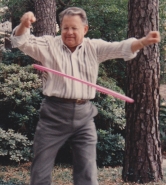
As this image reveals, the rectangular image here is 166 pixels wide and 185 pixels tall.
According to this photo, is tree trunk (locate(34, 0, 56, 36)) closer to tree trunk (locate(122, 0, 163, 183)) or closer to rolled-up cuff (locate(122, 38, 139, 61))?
tree trunk (locate(122, 0, 163, 183))

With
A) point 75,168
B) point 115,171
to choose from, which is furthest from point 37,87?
point 75,168

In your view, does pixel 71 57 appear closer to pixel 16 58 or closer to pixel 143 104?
pixel 143 104

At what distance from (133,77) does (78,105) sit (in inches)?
73.2

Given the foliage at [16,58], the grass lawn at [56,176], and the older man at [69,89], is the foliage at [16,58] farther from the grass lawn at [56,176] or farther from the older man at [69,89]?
the older man at [69,89]

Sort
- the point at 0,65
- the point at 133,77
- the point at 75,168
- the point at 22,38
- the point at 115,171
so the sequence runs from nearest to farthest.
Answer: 1. the point at 22,38
2. the point at 75,168
3. the point at 133,77
4. the point at 115,171
5. the point at 0,65

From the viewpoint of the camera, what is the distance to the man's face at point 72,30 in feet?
11.6

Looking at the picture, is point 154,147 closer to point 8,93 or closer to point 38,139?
point 38,139

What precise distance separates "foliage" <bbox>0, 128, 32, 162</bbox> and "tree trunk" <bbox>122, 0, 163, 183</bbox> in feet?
6.44

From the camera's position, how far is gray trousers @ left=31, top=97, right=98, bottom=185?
359 cm

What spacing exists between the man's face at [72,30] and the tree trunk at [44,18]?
17.1 ft

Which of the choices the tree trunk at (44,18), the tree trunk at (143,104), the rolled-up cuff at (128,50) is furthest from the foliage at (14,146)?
the rolled-up cuff at (128,50)

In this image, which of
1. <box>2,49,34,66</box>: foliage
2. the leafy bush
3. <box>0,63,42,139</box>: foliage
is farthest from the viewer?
<box>2,49,34,66</box>: foliage

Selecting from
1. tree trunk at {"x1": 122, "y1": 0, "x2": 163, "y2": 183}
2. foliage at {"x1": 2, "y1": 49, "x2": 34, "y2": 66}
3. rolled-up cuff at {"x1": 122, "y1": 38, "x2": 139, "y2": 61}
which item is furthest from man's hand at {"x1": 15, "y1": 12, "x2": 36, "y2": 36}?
foliage at {"x1": 2, "y1": 49, "x2": 34, "y2": 66}

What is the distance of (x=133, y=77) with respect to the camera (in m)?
5.34
